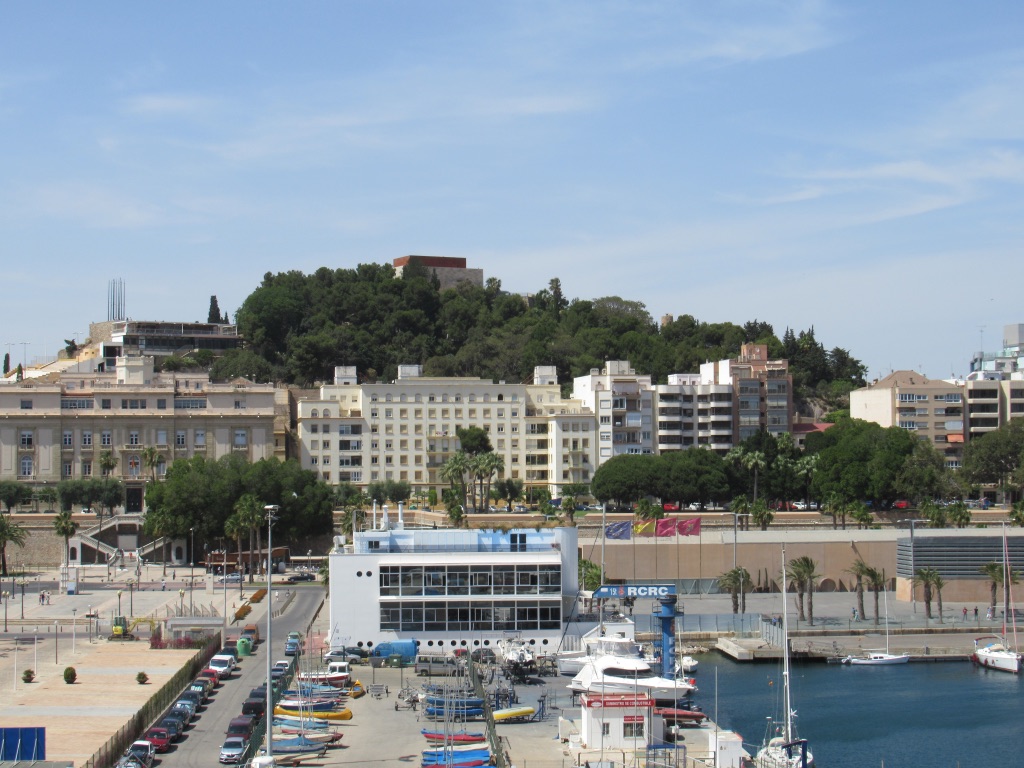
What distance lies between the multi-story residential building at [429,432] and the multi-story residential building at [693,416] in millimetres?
7195

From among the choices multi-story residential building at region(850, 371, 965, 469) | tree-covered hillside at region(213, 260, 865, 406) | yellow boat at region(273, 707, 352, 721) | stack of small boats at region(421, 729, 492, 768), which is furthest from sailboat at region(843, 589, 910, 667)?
tree-covered hillside at region(213, 260, 865, 406)

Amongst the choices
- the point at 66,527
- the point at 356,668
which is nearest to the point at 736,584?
the point at 356,668

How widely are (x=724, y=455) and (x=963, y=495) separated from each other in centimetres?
2103

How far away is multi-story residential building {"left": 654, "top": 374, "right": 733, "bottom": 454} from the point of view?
142 metres

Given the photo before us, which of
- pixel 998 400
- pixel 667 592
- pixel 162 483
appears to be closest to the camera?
pixel 667 592

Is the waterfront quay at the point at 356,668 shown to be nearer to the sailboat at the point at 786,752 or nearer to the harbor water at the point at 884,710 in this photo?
the harbor water at the point at 884,710

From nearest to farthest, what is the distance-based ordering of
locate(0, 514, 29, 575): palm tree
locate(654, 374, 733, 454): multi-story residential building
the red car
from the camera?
1. the red car
2. locate(0, 514, 29, 575): palm tree
3. locate(654, 374, 733, 454): multi-story residential building

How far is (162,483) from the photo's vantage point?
381 feet

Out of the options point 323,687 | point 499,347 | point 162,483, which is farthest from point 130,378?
point 323,687

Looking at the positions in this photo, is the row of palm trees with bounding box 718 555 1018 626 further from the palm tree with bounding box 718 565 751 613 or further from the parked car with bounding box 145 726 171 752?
the parked car with bounding box 145 726 171 752

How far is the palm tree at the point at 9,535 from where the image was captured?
340ft

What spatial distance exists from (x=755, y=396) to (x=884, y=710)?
79398 millimetres

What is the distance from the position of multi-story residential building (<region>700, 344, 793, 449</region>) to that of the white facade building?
73890mm

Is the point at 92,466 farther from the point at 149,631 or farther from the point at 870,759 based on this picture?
the point at 870,759
